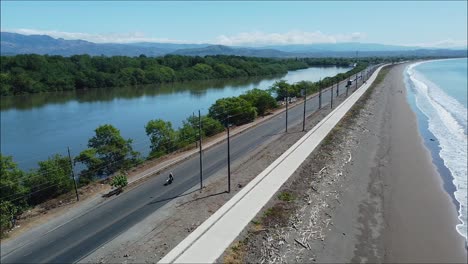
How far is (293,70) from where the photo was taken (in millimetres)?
165750

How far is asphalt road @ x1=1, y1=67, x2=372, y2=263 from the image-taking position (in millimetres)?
14570

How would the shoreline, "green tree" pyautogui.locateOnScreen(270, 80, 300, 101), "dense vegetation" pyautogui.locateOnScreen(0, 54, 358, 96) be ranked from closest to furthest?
the shoreline
"green tree" pyautogui.locateOnScreen(270, 80, 300, 101)
"dense vegetation" pyautogui.locateOnScreen(0, 54, 358, 96)

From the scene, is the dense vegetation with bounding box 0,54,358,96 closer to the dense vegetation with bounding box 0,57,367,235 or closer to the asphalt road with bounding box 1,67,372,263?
the dense vegetation with bounding box 0,57,367,235

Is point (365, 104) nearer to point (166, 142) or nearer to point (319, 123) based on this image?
point (319, 123)

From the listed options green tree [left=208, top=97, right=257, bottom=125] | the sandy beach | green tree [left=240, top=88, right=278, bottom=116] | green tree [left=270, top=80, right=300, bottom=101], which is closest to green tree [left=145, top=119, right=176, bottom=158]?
green tree [left=208, top=97, right=257, bottom=125]

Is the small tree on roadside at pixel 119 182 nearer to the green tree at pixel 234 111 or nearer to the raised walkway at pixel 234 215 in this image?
the raised walkway at pixel 234 215

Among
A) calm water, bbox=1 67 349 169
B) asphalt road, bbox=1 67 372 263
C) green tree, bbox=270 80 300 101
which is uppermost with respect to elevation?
green tree, bbox=270 80 300 101

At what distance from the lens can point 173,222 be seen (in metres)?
16.0

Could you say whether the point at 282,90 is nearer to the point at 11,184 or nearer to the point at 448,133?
the point at 448,133

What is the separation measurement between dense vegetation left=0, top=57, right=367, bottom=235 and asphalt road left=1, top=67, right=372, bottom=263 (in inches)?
80.9

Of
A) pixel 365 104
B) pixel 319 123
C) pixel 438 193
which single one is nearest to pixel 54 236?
pixel 438 193

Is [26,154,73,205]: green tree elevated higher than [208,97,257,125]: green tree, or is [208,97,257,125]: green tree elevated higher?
[208,97,257,125]: green tree

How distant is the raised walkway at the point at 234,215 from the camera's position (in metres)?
12.9

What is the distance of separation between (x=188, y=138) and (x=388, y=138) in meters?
17.5
